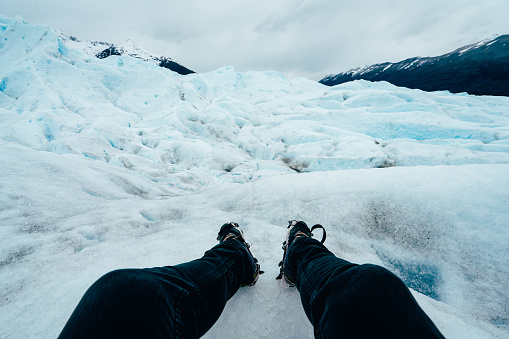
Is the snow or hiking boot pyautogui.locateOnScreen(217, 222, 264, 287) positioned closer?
the snow

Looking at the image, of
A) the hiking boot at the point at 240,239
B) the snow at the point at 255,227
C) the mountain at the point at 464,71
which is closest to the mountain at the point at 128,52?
the snow at the point at 255,227

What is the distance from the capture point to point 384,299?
684 mm

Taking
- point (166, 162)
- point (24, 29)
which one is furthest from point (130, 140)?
point (24, 29)

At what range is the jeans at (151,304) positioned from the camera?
0.60 meters

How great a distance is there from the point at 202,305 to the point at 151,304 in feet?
0.93

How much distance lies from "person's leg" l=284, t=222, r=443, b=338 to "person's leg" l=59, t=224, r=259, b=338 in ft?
1.58

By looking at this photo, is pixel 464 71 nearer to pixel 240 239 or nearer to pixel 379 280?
pixel 240 239

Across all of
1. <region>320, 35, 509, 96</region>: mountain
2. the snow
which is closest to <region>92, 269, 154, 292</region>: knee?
the snow

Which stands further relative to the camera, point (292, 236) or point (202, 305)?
point (292, 236)

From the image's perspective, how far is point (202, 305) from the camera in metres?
0.89

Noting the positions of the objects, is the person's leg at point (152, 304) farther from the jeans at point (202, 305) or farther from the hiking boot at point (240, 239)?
the hiking boot at point (240, 239)

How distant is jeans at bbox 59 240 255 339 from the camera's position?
0.60m

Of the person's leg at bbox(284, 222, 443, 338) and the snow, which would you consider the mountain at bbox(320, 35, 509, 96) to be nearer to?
the snow

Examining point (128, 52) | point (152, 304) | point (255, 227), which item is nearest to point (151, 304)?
point (152, 304)
